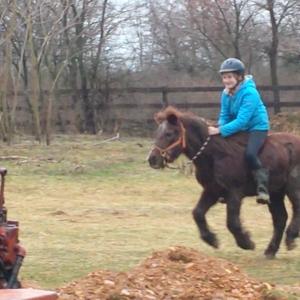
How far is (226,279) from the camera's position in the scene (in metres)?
7.03

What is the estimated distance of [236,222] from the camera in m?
10.2

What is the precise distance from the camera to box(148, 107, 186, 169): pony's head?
9.96m

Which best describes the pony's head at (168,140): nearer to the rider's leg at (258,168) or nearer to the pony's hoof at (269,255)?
the rider's leg at (258,168)

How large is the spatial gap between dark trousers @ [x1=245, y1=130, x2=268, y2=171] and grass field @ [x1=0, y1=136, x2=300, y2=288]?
97 centimetres

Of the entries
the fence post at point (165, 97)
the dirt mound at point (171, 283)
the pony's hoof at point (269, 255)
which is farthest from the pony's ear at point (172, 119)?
the fence post at point (165, 97)

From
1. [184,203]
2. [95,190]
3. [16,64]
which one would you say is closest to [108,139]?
[16,64]

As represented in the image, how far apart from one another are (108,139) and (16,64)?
679 centimetres

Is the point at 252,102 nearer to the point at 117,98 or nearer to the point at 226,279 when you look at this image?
the point at 226,279

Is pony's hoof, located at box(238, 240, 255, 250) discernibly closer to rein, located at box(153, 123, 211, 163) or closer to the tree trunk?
rein, located at box(153, 123, 211, 163)

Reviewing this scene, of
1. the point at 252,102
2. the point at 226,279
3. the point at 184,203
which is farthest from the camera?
the point at 184,203

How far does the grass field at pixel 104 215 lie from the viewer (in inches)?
393

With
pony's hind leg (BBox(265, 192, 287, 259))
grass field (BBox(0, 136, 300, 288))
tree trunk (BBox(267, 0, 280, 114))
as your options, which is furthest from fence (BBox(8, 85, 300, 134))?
pony's hind leg (BBox(265, 192, 287, 259))

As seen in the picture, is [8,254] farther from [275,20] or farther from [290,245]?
[275,20]

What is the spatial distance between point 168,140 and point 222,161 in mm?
563
